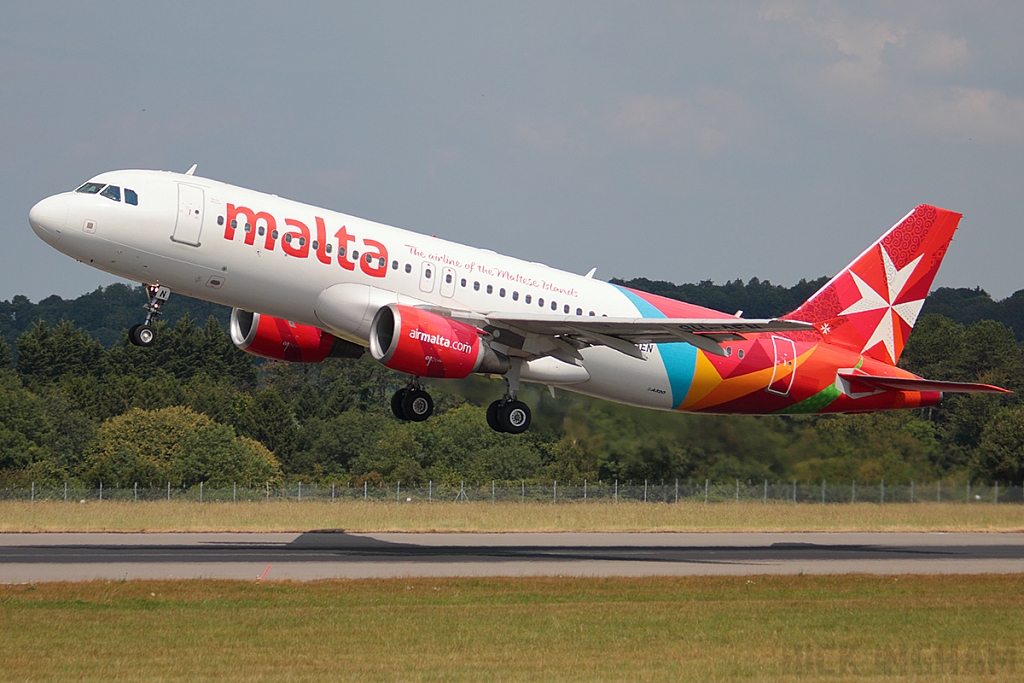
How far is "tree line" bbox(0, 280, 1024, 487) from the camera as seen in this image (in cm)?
4081

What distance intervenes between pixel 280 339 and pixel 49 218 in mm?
8711

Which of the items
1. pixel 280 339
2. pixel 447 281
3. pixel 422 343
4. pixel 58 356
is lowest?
pixel 422 343

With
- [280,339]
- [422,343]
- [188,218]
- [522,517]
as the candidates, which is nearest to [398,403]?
[280,339]

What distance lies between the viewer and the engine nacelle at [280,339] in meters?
37.2

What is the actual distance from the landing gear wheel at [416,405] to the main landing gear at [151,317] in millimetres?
7768

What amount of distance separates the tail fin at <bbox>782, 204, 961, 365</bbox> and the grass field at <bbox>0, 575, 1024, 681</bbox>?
41.7 feet

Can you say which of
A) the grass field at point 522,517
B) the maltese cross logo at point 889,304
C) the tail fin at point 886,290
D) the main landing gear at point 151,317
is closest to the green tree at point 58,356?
the grass field at point 522,517

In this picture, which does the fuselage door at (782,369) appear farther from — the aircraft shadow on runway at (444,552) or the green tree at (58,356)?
the green tree at (58,356)

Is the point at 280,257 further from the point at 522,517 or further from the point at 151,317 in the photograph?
the point at 522,517

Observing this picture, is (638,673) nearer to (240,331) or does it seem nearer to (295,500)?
(240,331)

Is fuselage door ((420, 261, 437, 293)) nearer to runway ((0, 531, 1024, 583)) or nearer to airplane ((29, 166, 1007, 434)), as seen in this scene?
airplane ((29, 166, 1007, 434))

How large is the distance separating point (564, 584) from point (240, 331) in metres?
14.1

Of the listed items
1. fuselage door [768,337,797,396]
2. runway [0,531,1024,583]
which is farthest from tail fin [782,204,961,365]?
runway [0,531,1024,583]

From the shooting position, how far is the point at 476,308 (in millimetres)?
34438
